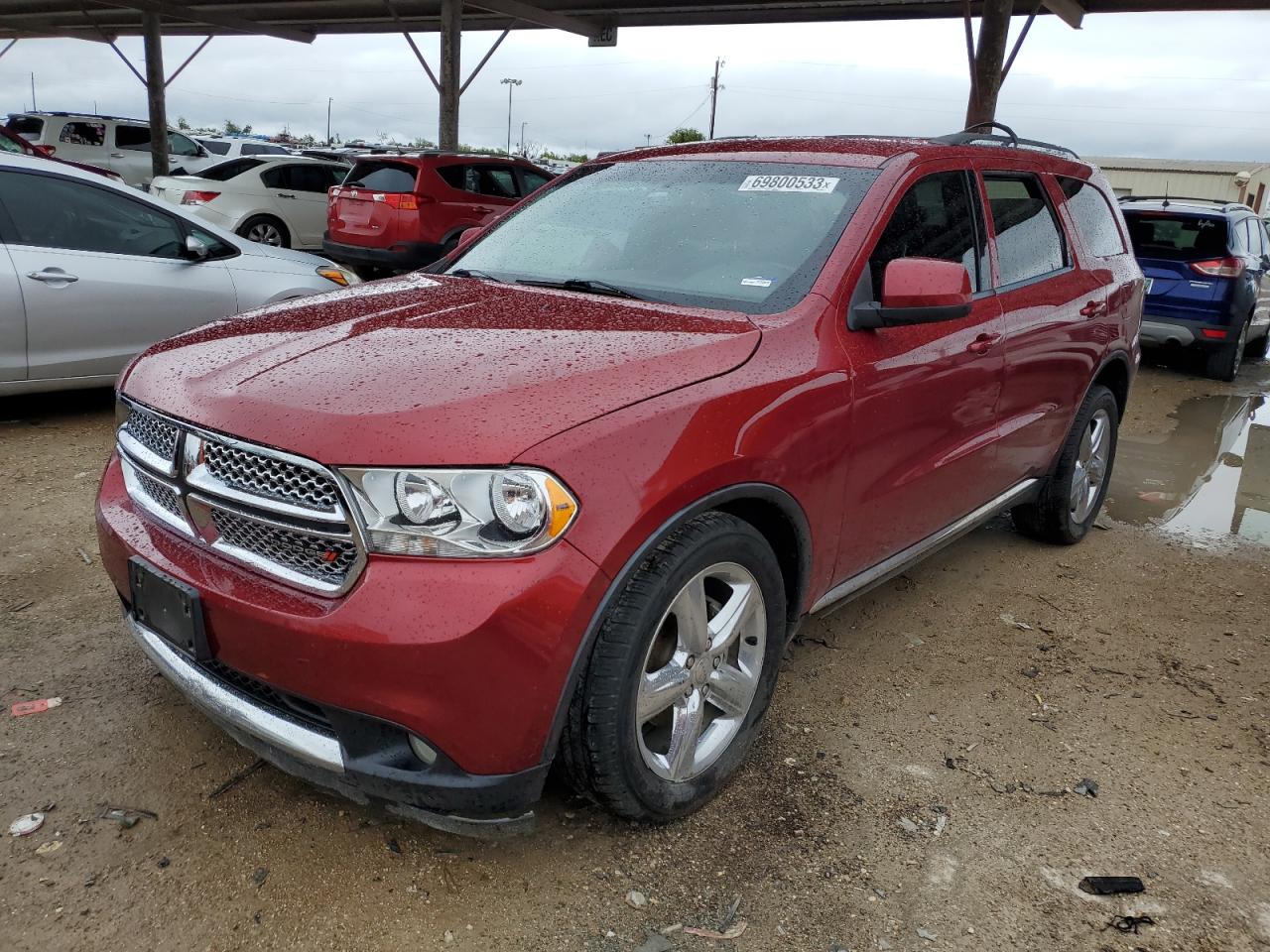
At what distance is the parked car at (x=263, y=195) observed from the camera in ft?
43.4

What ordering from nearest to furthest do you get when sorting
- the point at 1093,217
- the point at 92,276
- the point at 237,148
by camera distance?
the point at 1093,217
the point at 92,276
the point at 237,148

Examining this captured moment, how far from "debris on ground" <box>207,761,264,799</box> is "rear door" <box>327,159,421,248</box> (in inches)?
359

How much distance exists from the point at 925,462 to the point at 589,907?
176cm

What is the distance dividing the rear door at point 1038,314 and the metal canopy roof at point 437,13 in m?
9.02

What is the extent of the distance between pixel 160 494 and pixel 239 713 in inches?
25.2

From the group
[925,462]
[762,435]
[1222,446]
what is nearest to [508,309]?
[762,435]

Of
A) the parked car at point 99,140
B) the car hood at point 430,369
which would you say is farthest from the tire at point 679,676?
the parked car at point 99,140

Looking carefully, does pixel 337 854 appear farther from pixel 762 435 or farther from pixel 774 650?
pixel 762 435

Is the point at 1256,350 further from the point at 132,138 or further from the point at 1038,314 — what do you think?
the point at 132,138

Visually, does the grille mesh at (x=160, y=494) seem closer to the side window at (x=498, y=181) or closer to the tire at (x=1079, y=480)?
the tire at (x=1079, y=480)

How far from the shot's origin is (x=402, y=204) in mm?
11297

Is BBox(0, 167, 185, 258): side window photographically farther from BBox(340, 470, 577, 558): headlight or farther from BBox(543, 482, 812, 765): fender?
BBox(543, 482, 812, 765): fender

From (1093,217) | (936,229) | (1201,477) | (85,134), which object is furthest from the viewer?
(85,134)

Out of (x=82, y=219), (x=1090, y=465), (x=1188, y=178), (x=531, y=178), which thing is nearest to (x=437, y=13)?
(x=531, y=178)
